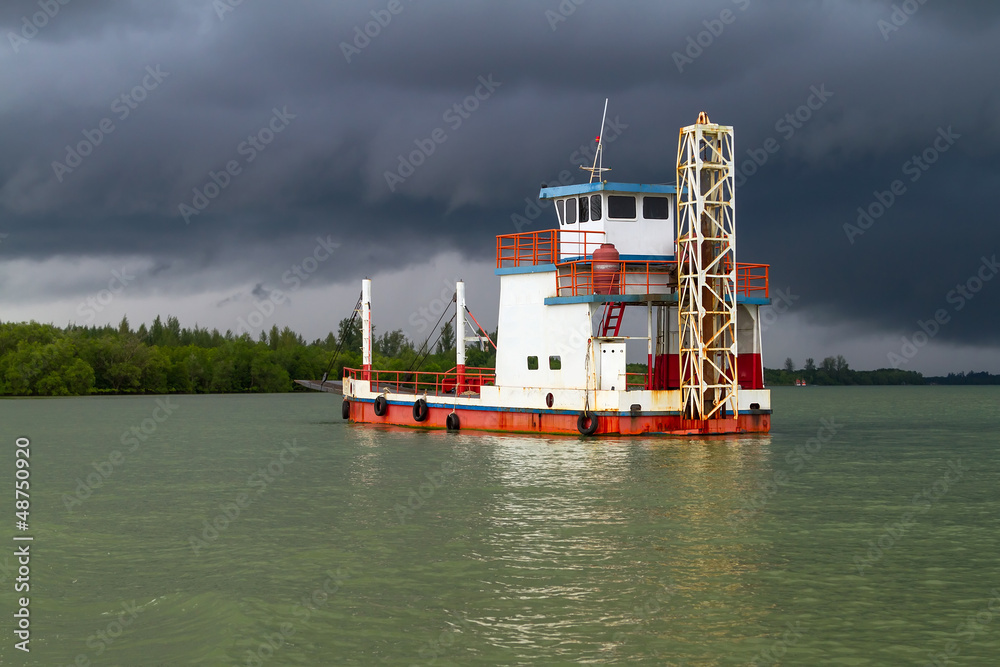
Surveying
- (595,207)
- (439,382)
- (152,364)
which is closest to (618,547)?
(595,207)

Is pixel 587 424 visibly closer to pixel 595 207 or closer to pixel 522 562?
pixel 595 207

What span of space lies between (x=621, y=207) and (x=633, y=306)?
3.41m

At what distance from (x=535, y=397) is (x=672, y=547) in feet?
54.1

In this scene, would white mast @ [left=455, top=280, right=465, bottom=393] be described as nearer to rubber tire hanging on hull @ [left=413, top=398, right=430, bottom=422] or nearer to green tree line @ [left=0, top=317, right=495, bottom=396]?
rubber tire hanging on hull @ [left=413, top=398, right=430, bottom=422]

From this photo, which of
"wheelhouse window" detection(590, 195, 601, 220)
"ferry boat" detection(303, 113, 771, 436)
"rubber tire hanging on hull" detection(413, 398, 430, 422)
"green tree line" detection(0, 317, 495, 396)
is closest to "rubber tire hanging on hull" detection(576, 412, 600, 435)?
"ferry boat" detection(303, 113, 771, 436)

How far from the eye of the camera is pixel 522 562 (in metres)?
13.6

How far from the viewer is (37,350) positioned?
329 ft

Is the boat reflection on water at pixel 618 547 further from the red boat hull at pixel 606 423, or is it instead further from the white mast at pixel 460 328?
the white mast at pixel 460 328

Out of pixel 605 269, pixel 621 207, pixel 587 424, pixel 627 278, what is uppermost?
pixel 621 207

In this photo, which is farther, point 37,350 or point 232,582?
point 37,350

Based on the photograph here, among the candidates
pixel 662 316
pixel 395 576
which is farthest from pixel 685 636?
pixel 662 316

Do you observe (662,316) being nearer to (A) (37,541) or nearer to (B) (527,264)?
(B) (527,264)

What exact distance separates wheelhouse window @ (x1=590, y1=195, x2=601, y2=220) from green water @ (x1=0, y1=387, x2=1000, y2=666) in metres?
9.05

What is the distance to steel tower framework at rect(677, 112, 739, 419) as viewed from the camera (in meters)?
29.5
